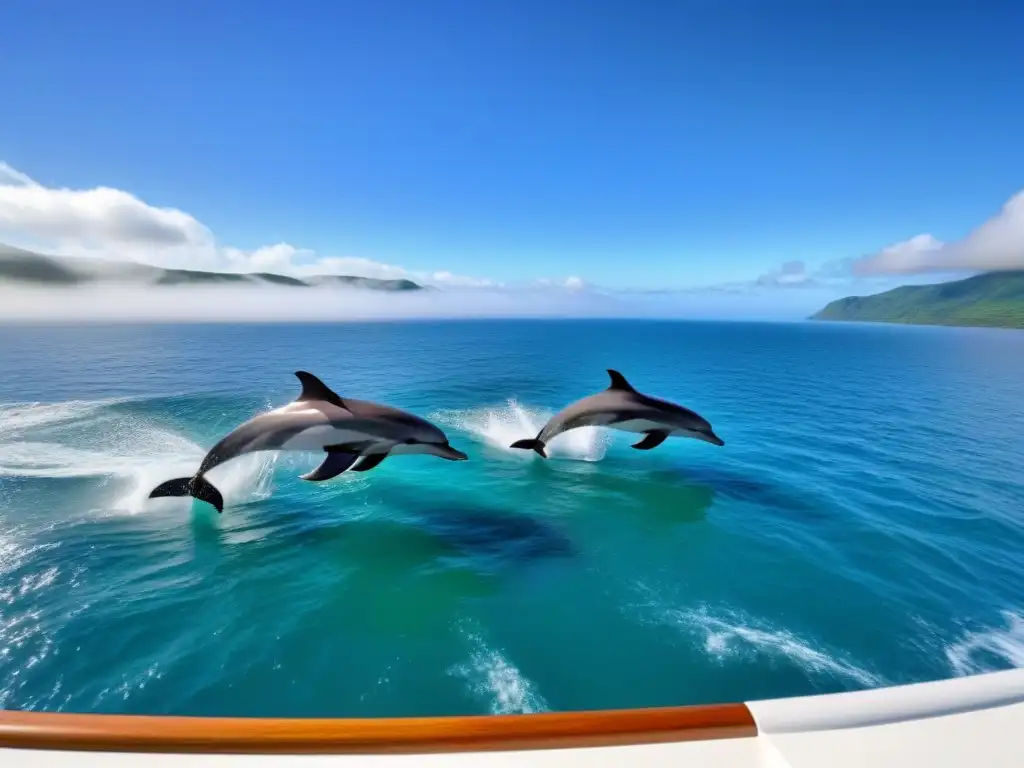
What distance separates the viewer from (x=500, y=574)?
7875 mm

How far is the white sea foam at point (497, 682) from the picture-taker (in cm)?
515

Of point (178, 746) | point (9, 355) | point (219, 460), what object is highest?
point (178, 746)

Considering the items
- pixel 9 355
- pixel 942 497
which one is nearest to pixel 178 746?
pixel 942 497

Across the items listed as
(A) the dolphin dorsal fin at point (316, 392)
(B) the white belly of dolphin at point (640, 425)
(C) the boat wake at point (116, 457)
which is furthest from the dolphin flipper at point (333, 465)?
(B) the white belly of dolphin at point (640, 425)

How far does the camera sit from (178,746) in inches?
86.1

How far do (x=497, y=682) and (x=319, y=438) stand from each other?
16.5 feet

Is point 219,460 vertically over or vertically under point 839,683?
over

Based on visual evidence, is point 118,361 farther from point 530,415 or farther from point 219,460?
point 219,460

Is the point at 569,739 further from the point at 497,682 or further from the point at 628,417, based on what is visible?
the point at 628,417

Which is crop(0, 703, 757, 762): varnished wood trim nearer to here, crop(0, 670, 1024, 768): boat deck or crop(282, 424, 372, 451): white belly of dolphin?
crop(0, 670, 1024, 768): boat deck

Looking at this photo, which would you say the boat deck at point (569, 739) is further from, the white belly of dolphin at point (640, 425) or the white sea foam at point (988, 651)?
the white belly of dolphin at point (640, 425)

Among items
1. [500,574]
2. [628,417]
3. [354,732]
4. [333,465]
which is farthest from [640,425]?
[354,732]

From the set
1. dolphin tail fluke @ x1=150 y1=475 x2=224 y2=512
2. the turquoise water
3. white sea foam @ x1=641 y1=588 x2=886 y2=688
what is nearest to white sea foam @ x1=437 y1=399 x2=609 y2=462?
the turquoise water

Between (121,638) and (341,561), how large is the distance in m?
2.97
